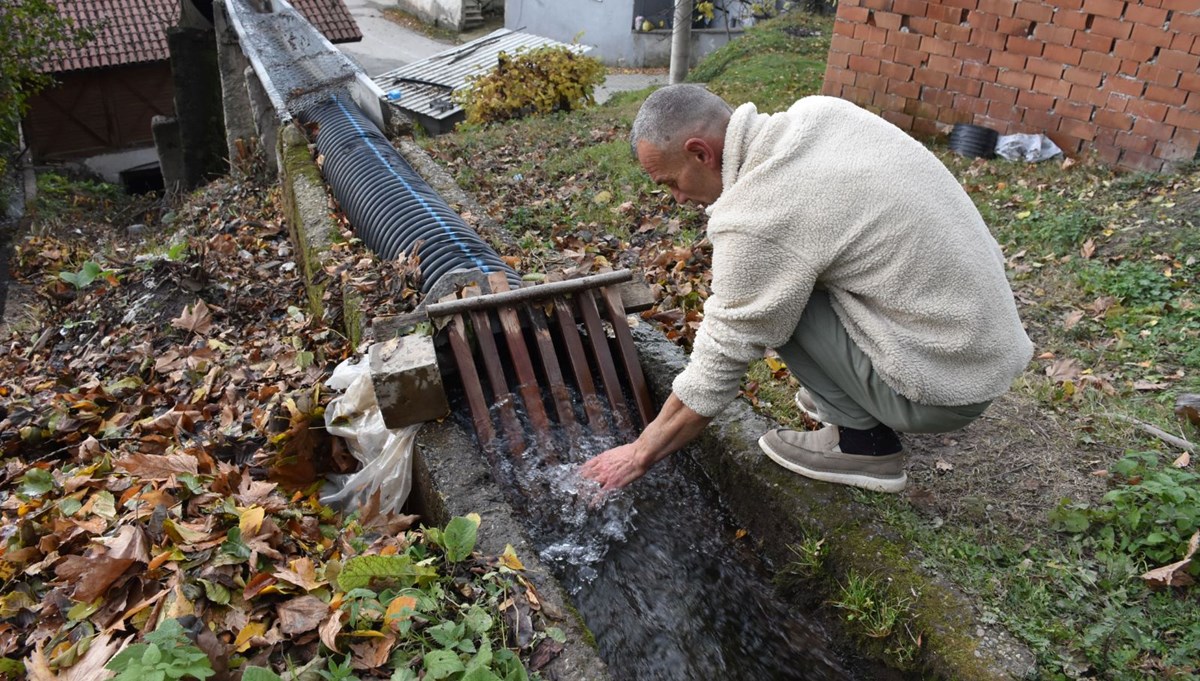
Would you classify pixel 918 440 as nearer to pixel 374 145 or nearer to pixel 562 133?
pixel 374 145

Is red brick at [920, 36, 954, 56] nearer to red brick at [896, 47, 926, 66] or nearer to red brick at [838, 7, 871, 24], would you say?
red brick at [896, 47, 926, 66]

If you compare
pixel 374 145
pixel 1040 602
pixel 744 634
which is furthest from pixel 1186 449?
pixel 374 145

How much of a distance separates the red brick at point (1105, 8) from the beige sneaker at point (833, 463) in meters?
5.41

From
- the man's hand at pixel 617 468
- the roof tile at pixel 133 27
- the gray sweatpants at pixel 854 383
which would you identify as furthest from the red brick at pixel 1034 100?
the roof tile at pixel 133 27

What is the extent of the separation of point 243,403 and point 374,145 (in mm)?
2889

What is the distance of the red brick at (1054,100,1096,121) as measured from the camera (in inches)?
266

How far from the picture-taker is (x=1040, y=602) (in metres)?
2.41

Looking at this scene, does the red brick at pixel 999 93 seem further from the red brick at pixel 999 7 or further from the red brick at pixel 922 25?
the red brick at pixel 922 25

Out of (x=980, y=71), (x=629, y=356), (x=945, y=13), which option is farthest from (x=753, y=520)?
(x=945, y=13)

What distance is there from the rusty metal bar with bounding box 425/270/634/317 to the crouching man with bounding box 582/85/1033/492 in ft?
3.02

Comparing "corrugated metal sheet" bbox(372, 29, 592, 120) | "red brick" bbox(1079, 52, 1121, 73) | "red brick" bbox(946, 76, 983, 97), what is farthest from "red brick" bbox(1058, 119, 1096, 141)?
"corrugated metal sheet" bbox(372, 29, 592, 120)

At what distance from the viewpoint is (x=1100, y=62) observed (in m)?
6.56

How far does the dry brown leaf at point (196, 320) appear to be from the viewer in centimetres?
469

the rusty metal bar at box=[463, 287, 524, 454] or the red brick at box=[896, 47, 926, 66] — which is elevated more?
the red brick at box=[896, 47, 926, 66]
